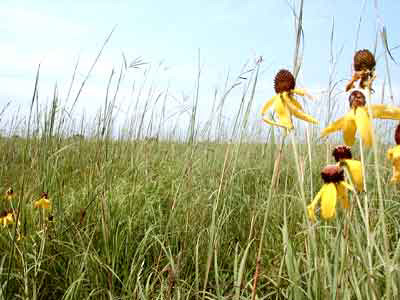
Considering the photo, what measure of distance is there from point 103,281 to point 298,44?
1.02 m

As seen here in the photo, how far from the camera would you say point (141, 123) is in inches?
93.3

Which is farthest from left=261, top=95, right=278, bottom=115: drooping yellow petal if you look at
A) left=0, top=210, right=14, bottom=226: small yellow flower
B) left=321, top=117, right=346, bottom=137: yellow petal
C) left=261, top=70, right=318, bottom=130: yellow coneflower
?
left=0, top=210, right=14, bottom=226: small yellow flower

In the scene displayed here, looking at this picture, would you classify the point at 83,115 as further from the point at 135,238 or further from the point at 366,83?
the point at 366,83

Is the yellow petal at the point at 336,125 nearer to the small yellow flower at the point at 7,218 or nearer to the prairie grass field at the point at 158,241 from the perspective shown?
the prairie grass field at the point at 158,241

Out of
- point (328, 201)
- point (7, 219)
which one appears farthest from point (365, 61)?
point (7, 219)

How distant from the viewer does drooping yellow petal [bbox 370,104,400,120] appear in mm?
565

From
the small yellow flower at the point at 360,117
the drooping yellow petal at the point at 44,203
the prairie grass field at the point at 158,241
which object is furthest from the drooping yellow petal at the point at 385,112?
the drooping yellow petal at the point at 44,203

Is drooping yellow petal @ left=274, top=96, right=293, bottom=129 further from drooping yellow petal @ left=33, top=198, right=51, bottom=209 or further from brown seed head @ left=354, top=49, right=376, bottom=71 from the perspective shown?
drooping yellow petal @ left=33, top=198, right=51, bottom=209

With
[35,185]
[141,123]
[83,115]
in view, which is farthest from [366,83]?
[83,115]

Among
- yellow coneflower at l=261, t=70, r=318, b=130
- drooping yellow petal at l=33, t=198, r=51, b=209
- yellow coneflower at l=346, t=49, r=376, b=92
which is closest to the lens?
yellow coneflower at l=346, t=49, r=376, b=92

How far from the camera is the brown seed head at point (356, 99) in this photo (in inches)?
22.9

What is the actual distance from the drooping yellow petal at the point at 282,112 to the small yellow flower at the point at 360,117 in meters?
0.07

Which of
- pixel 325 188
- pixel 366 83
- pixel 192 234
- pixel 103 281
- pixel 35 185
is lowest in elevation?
pixel 103 281

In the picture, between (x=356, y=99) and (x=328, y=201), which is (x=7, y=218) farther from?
(x=356, y=99)
